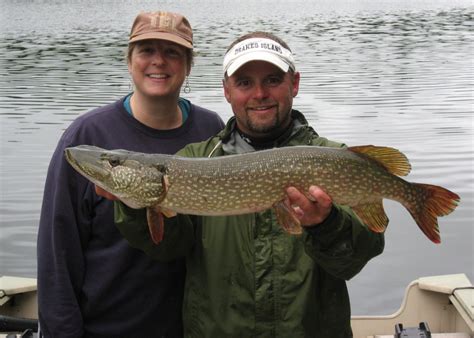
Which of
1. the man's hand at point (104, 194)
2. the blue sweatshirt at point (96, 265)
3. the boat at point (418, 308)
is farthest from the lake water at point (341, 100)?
the man's hand at point (104, 194)

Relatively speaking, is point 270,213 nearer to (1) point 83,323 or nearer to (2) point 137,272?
(2) point 137,272

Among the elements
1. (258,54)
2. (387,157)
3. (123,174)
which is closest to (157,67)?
(258,54)

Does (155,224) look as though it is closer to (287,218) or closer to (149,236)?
(149,236)

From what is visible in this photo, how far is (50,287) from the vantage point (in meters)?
3.01

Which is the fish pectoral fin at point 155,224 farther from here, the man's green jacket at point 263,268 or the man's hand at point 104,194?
the man's hand at point 104,194

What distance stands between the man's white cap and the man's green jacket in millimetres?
725

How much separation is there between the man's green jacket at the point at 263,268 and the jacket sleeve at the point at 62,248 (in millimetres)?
406

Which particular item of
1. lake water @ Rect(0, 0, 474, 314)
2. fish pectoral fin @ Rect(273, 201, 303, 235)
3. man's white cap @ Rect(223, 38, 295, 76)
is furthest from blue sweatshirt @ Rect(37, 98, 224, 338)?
lake water @ Rect(0, 0, 474, 314)

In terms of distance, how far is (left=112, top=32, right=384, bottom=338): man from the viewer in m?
2.57

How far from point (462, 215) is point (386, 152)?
20.5ft

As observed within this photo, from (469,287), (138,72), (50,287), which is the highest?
(138,72)

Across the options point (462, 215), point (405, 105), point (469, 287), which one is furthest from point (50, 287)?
point (405, 105)

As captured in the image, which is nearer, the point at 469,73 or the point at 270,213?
the point at 270,213

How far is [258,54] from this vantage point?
9.52 ft
